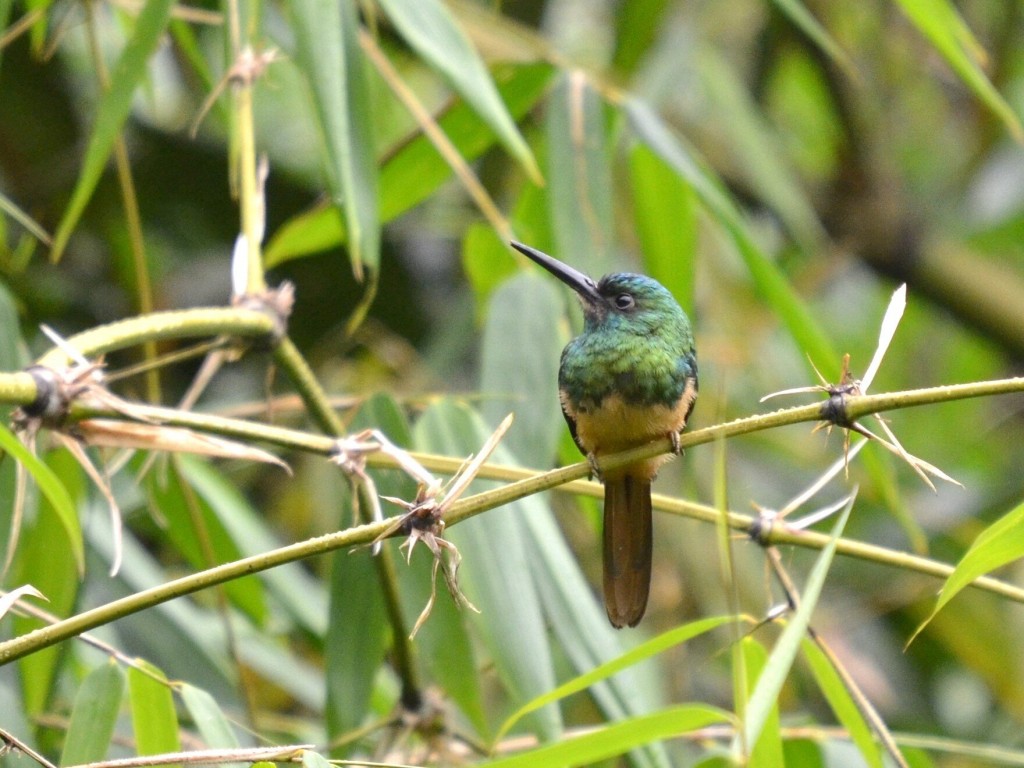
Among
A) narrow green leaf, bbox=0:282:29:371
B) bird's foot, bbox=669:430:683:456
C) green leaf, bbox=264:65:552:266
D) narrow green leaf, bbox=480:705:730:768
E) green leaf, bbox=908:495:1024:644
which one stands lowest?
narrow green leaf, bbox=480:705:730:768

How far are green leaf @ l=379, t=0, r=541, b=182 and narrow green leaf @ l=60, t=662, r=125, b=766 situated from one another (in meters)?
0.90

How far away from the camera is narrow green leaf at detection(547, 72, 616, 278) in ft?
7.55

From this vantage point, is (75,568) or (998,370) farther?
(998,370)

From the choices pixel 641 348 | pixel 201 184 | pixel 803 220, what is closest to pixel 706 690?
pixel 803 220

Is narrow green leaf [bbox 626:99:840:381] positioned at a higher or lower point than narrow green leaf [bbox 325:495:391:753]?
higher

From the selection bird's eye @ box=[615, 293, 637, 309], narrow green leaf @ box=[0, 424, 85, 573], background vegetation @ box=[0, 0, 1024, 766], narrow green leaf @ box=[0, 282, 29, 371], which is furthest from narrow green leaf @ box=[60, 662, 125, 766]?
bird's eye @ box=[615, 293, 637, 309]

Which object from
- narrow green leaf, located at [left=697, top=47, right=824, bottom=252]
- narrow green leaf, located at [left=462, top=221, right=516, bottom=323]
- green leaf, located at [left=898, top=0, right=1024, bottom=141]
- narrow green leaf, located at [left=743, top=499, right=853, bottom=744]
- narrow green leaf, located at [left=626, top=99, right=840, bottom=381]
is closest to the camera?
narrow green leaf, located at [left=743, top=499, right=853, bottom=744]

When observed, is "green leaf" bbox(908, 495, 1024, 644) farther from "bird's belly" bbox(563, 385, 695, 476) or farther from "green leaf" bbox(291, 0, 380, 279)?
"green leaf" bbox(291, 0, 380, 279)

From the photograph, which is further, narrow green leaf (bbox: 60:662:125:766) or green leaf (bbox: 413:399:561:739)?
green leaf (bbox: 413:399:561:739)

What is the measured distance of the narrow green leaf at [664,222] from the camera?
7.98ft

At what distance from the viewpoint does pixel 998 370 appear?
4.89 m

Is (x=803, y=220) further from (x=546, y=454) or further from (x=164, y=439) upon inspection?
(x=164, y=439)

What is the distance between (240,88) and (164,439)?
0.65 metres

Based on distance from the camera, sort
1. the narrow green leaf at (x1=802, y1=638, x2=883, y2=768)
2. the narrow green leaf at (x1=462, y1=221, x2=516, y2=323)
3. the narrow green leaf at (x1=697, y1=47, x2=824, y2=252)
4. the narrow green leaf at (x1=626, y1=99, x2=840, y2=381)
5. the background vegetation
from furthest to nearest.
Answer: the narrow green leaf at (x1=697, y1=47, x2=824, y2=252)
the narrow green leaf at (x1=462, y1=221, x2=516, y2=323)
the narrow green leaf at (x1=626, y1=99, x2=840, y2=381)
the background vegetation
the narrow green leaf at (x1=802, y1=638, x2=883, y2=768)
